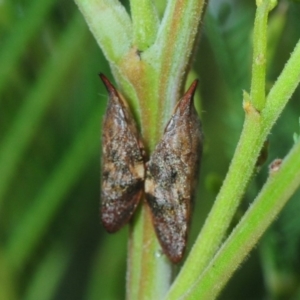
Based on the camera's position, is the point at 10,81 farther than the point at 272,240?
Yes

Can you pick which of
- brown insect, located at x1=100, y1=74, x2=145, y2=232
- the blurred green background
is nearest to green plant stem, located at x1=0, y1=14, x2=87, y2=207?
the blurred green background

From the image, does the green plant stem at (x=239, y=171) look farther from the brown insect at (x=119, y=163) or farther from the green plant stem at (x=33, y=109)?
the green plant stem at (x=33, y=109)

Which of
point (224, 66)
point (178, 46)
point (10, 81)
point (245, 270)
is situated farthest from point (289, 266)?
point (245, 270)

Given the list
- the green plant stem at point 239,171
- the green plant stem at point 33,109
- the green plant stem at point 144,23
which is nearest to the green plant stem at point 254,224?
the green plant stem at point 239,171

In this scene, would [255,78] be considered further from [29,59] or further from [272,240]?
[29,59]

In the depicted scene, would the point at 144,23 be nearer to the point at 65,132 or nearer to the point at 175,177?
the point at 175,177

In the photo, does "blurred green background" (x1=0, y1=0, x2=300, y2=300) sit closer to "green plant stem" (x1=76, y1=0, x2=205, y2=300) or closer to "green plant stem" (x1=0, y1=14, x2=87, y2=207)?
"green plant stem" (x1=0, y1=14, x2=87, y2=207)
